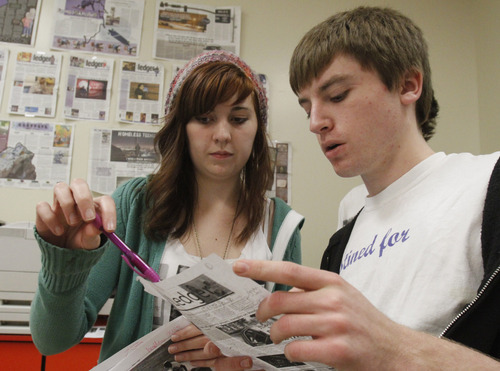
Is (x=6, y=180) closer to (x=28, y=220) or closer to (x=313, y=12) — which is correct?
(x=28, y=220)

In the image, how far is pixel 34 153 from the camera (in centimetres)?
167

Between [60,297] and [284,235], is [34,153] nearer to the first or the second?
[60,297]

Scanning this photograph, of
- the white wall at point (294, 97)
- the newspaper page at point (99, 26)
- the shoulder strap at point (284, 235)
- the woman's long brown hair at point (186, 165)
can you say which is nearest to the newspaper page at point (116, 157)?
the white wall at point (294, 97)

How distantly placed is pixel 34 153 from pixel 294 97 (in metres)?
1.36

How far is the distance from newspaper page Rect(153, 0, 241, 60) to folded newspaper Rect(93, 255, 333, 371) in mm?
1611

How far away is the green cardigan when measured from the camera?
604mm

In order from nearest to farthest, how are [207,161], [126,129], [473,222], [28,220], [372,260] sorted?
[473,222] < [372,260] < [207,161] < [28,220] < [126,129]

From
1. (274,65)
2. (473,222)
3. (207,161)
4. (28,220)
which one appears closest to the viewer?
(473,222)

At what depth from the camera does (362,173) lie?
0.75 metres

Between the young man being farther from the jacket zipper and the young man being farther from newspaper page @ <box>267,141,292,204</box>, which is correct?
newspaper page @ <box>267,141,292,204</box>

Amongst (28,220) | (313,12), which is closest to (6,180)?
(28,220)

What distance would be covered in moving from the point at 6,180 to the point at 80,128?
1.37 feet

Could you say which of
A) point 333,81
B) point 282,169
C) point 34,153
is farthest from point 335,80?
point 34,153

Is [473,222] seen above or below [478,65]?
below
